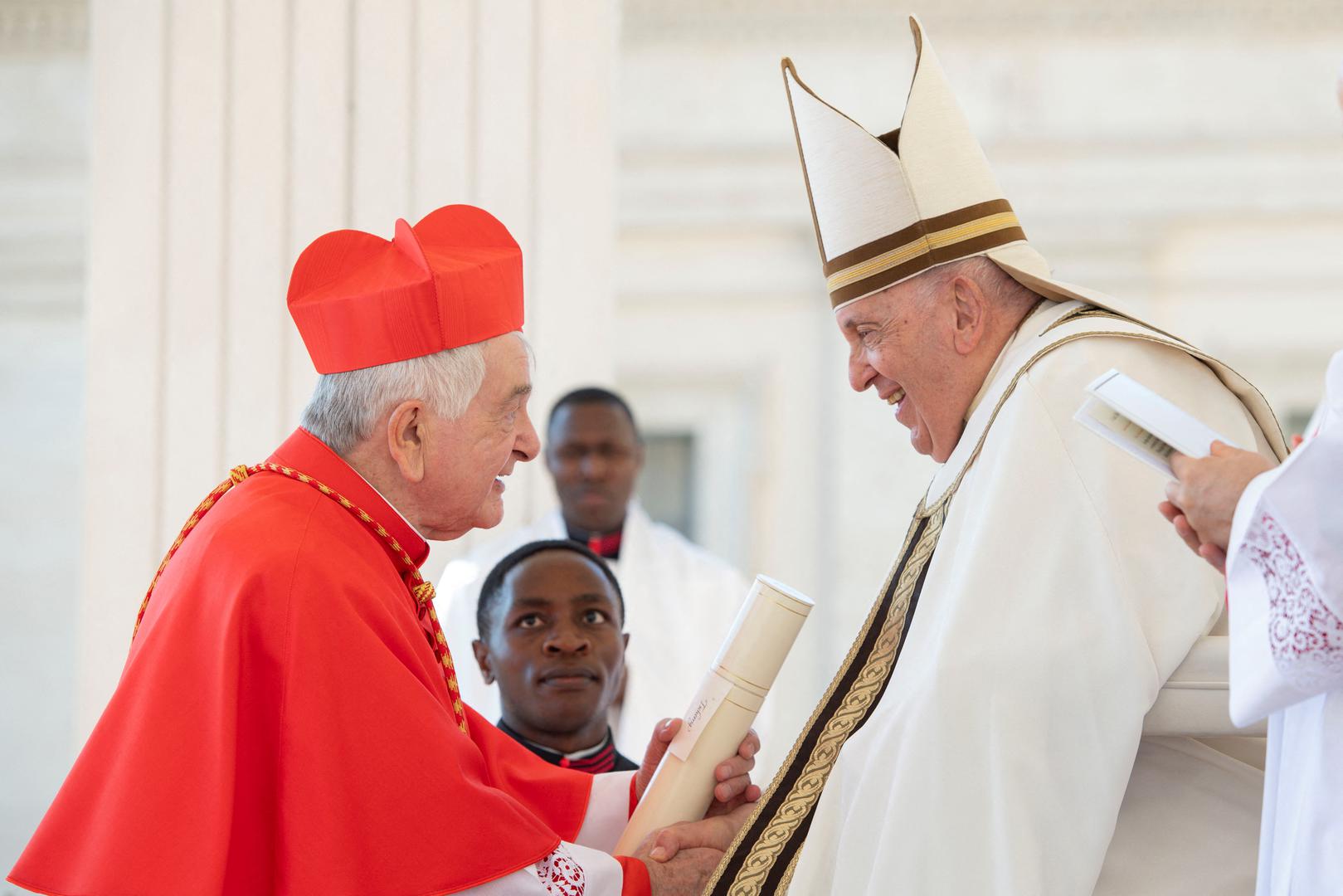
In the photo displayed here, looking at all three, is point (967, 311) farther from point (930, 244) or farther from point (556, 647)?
point (556, 647)

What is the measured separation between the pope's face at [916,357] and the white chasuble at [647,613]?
179 cm

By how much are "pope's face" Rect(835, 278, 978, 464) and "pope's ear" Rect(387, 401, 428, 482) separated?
2.57ft

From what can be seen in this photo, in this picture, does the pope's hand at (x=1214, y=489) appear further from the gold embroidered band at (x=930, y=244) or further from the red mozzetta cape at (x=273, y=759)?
the red mozzetta cape at (x=273, y=759)

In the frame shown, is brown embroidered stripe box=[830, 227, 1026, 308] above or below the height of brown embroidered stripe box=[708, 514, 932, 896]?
above

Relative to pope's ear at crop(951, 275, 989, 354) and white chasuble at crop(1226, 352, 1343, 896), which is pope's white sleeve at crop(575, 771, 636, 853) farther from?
white chasuble at crop(1226, 352, 1343, 896)

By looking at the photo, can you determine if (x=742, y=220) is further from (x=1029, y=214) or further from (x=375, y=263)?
(x=375, y=263)

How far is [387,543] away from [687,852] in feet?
2.38

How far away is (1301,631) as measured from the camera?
166 centimetres

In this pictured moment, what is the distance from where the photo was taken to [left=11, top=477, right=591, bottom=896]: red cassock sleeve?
208cm

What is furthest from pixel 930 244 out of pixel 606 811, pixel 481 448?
pixel 606 811

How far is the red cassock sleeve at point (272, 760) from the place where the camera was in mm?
2082

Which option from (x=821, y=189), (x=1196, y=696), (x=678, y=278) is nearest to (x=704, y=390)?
(x=678, y=278)

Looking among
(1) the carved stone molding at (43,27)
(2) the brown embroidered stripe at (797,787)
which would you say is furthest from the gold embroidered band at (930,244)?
(1) the carved stone molding at (43,27)

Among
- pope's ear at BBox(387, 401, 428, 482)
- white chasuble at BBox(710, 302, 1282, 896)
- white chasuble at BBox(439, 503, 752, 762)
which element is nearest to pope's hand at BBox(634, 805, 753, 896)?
white chasuble at BBox(710, 302, 1282, 896)
